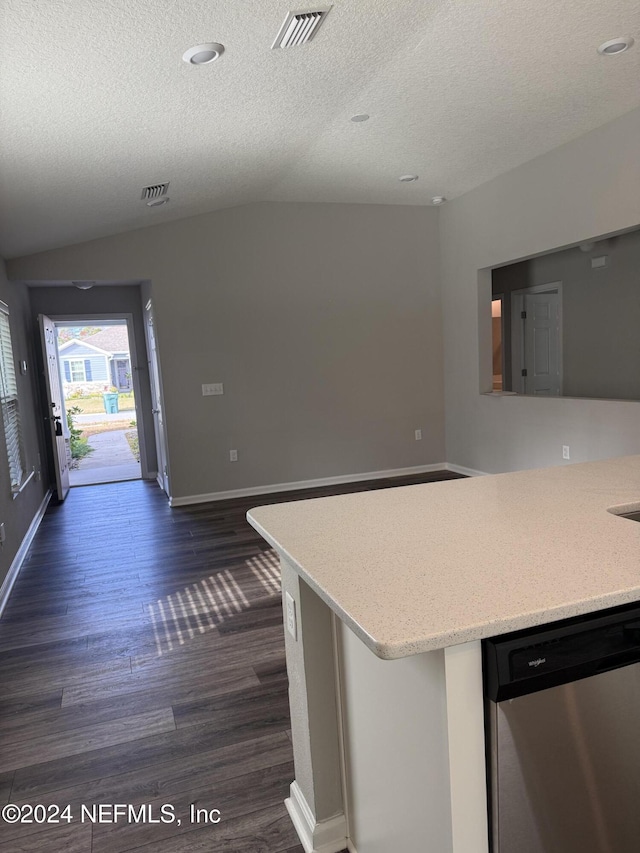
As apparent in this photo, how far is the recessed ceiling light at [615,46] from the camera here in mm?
3127

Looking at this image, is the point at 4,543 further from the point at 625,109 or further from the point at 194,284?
the point at 625,109

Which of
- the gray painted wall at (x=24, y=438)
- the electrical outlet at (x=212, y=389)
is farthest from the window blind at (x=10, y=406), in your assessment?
the electrical outlet at (x=212, y=389)

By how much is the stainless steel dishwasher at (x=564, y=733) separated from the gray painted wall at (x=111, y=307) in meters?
6.89

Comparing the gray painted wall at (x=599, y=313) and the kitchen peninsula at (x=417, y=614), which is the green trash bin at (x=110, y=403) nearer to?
the gray painted wall at (x=599, y=313)

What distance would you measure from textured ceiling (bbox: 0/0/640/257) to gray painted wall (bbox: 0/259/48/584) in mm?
797

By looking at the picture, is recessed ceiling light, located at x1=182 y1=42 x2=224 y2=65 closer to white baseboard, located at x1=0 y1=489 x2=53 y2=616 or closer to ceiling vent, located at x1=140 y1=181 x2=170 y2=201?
ceiling vent, located at x1=140 y1=181 x2=170 y2=201

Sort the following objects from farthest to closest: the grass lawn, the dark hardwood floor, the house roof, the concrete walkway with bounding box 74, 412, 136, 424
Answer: the house roof, the grass lawn, the concrete walkway with bounding box 74, 412, 136, 424, the dark hardwood floor

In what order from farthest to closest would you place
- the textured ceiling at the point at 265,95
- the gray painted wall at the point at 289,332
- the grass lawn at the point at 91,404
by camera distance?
the grass lawn at the point at 91,404 → the gray painted wall at the point at 289,332 → the textured ceiling at the point at 265,95

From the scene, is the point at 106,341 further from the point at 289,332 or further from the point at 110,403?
the point at 289,332

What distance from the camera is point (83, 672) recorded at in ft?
9.00

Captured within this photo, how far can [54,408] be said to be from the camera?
6.76m

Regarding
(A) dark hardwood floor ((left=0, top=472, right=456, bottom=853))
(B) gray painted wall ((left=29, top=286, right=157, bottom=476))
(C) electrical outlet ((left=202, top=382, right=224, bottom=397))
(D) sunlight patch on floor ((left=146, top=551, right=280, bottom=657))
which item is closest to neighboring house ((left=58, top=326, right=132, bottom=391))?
(B) gray painted wall ((left=29, top=286, right=157, bottom=476))

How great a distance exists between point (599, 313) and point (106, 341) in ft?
43.2

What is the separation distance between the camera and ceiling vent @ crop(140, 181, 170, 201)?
14.3 ft
